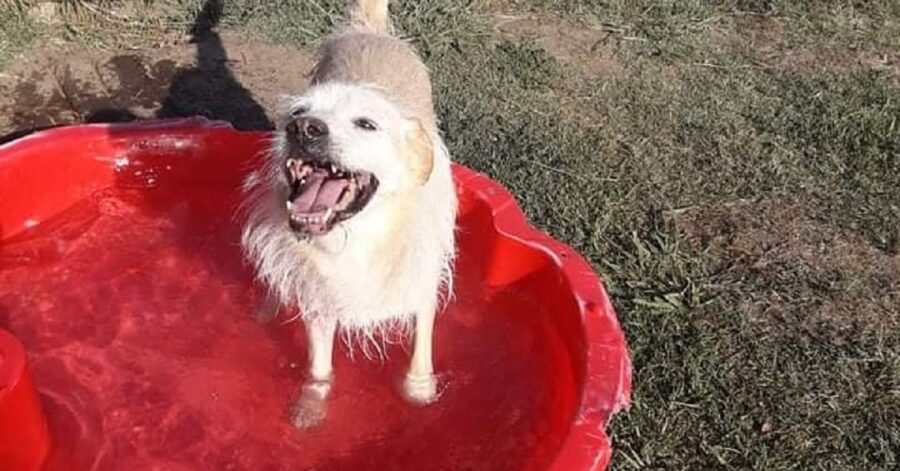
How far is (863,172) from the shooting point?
476 centimetres

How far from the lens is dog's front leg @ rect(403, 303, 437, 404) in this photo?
11.8 feet

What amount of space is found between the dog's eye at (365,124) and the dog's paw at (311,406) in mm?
1159

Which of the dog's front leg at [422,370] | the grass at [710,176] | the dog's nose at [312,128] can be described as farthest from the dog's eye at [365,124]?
the grass at [710,176]

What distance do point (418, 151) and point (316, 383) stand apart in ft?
3.51

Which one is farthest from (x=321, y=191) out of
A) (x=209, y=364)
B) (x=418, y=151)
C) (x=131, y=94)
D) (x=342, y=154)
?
(x=131, y=94)

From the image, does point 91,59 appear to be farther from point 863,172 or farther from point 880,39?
point 880,39

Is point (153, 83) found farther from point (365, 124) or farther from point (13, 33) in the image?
point (365, 124)

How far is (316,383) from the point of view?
12.2 ft

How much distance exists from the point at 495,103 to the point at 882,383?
2.22m

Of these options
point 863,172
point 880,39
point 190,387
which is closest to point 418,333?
point 190,387

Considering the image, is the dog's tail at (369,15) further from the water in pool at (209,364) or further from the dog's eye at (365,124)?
the dog's eye at (365,124)

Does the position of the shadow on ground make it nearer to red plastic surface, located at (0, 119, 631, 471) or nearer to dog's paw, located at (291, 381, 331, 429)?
red plastic surface, located at (0, 119, 631, 471)

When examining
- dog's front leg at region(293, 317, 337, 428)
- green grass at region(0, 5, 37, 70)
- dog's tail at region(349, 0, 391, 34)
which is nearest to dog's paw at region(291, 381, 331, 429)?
dog's front leg at region(293, 317, 337, 428)

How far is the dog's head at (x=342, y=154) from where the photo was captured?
9.30 feet
